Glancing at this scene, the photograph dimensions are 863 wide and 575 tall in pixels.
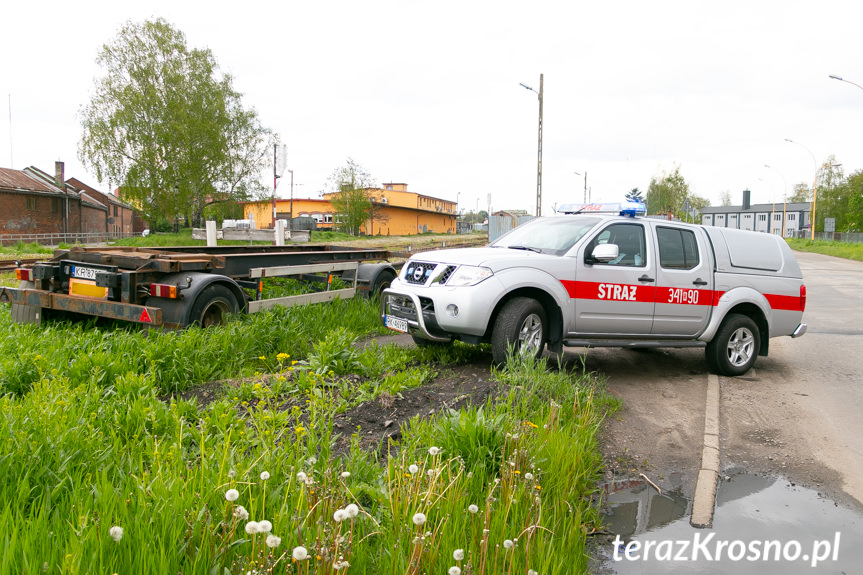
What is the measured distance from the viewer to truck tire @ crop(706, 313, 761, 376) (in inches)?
314

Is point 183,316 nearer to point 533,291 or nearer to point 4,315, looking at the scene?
point 4,315

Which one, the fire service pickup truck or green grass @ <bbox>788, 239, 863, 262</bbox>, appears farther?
green grass @ <bbox>788, 239, 863, 262</bbox>

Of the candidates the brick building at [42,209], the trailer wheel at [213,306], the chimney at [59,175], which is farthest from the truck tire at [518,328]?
the chimney at [59,175]

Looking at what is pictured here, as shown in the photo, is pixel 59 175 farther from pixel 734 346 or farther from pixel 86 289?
pixel 734 346

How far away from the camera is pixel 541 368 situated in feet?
19.5

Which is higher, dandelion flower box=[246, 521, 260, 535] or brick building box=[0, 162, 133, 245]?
brick building box=[0, 162, 133, 245]

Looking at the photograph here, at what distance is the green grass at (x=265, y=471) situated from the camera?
255 centimetres

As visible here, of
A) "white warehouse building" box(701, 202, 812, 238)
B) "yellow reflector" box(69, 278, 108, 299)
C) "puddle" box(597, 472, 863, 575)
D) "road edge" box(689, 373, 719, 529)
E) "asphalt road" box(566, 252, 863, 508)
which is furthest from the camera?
"white warehouse building" box(701, 202, 812, 238)

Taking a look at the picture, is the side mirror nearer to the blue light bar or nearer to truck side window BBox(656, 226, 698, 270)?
truck side window BBox(656, 226, 698, 270)

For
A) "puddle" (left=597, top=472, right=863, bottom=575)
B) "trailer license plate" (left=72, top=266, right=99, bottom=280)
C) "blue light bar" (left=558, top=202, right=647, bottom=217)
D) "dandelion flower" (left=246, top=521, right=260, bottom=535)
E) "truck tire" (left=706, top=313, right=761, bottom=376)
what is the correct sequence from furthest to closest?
"blue light bar" (left=558, top=202, right=647, bottom=217), "truck tire" (left=706, top=313, right=761, bottom=376), "trailer license plate" (left=72, top=266, right=99, bottom=280), "puddle" (left=597, top=472, right=863, bottom=575), "dandelion flower" (left=246, top=521, right=260, bottom=535)

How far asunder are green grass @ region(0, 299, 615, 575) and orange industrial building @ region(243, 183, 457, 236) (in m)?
69.3

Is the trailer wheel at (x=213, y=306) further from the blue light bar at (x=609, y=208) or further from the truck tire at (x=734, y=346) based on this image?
the truck tire at (x=734, y=346)

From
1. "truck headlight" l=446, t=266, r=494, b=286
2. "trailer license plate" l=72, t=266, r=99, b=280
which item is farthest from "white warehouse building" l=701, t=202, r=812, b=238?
"trailer license plate" l=72, t=266, r=99, b=280

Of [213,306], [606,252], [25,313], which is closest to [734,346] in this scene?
[606,252]
